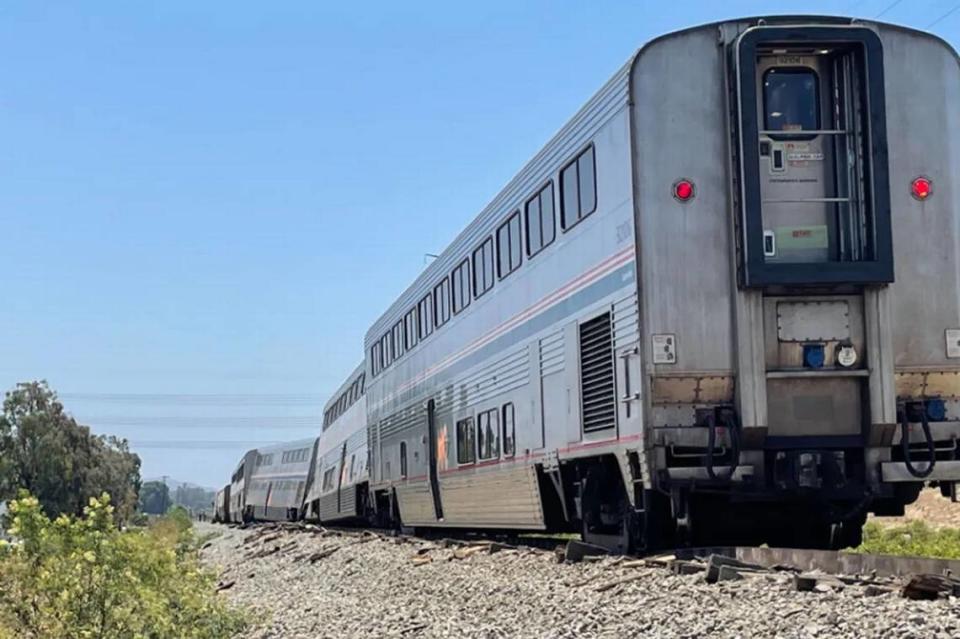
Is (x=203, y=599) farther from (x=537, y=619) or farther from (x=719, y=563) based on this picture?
(x=719, y=563)

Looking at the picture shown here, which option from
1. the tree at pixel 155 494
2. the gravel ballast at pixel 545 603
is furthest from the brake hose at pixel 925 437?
the tree at pixel 155 494

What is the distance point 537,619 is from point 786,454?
259 centimetres

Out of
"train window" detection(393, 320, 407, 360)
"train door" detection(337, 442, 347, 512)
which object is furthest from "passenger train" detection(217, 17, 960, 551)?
"train door" detection(337, 442, 347, 512)

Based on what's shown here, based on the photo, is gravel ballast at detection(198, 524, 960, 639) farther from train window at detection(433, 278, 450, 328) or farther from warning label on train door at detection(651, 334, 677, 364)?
train window at detection(433, 278, 450, 328)

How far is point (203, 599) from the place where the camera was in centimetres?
1219

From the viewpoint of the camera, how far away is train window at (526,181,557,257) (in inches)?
521

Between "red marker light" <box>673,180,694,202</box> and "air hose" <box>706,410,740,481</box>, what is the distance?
1.77 metres

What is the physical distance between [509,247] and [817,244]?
5323 mm

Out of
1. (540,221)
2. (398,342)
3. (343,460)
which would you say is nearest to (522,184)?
Answer: (540,221)

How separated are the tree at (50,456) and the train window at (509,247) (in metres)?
57.9

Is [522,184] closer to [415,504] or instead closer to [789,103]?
[789,103]

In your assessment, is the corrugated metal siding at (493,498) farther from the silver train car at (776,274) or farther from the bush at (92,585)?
the bush at (92,585)

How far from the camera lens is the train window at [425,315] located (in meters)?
20.5

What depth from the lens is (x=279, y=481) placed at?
46594mm
